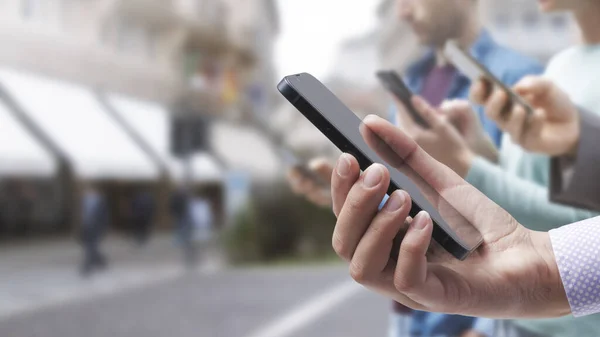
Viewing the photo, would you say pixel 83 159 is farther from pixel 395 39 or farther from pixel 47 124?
pixel 395 39

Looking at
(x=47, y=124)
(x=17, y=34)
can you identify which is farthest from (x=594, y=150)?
(x=47, y=124)

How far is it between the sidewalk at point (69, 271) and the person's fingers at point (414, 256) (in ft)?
14.3

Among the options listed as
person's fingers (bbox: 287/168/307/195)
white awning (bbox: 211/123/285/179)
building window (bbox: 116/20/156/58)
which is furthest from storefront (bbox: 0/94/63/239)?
person's fingers (bbox: 287/168/307/195)

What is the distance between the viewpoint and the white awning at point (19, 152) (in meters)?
8.15

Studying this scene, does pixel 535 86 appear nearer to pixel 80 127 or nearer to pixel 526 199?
pixel 526 199

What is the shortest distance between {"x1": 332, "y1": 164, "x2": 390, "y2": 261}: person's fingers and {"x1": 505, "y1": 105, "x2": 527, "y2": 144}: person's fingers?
0.95 feet

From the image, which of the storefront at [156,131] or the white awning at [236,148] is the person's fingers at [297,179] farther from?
the storefront at [156,131]

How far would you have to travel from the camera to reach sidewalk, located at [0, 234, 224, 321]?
5.30 m

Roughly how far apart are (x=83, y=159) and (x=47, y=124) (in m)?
0.81

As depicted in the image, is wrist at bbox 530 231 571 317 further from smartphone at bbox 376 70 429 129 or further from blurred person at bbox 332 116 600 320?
smartphone at bbox 376 70 429 129

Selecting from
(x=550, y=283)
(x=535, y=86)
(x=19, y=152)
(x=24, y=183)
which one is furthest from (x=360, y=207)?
(x=24, y=183)

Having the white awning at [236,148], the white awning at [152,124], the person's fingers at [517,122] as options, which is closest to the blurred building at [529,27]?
the person's fingers at [517,122]

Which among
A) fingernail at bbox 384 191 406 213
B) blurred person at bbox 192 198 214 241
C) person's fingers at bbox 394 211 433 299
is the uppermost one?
fingernail at bbox 384 191 406 213

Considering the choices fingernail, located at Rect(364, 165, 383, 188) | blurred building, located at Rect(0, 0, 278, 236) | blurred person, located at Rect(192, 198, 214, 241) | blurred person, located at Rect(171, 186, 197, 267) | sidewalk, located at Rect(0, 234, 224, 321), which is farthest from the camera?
blurred building, located at Rect(0, 0, 278, 236)
